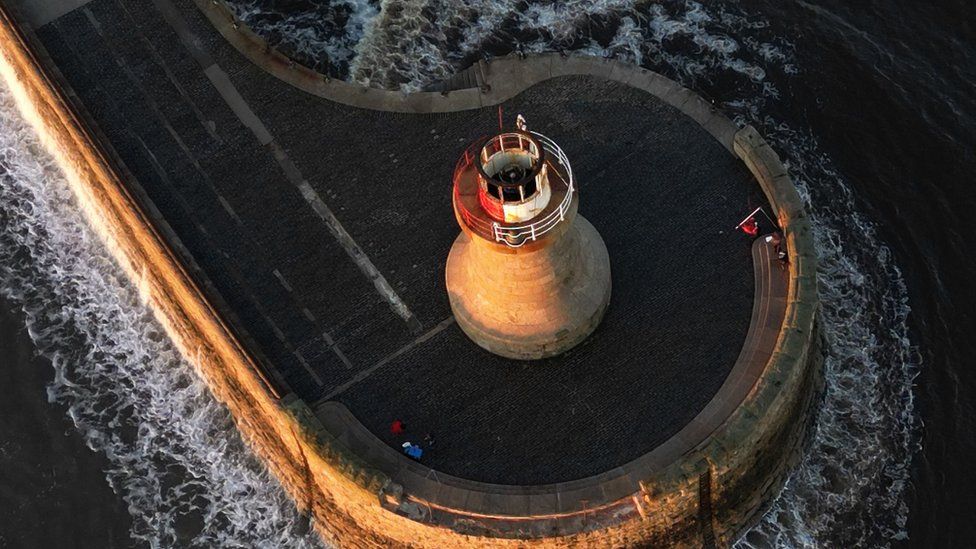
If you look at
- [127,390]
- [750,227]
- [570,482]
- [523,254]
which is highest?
[523,254]

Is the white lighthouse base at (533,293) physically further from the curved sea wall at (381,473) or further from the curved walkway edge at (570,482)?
the curved sea wall at (381,473)

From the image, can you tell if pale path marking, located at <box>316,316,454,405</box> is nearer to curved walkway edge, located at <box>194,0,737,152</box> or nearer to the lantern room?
the lantern room

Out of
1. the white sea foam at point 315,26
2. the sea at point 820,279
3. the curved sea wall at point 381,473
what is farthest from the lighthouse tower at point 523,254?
the white sea foam at point 315,26

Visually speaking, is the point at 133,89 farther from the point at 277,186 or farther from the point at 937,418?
the point at 937,418

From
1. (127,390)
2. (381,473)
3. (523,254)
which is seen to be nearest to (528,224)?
(523,254)

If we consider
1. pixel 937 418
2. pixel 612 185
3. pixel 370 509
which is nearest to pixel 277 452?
pixel 370 509

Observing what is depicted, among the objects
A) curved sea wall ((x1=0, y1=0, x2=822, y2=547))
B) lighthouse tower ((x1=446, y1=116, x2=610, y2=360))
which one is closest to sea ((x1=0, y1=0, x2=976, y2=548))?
curved sea wall ((x1=0, y1=0, x2=822, y2=547))

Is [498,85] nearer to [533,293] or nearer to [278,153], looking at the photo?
[278,153]
